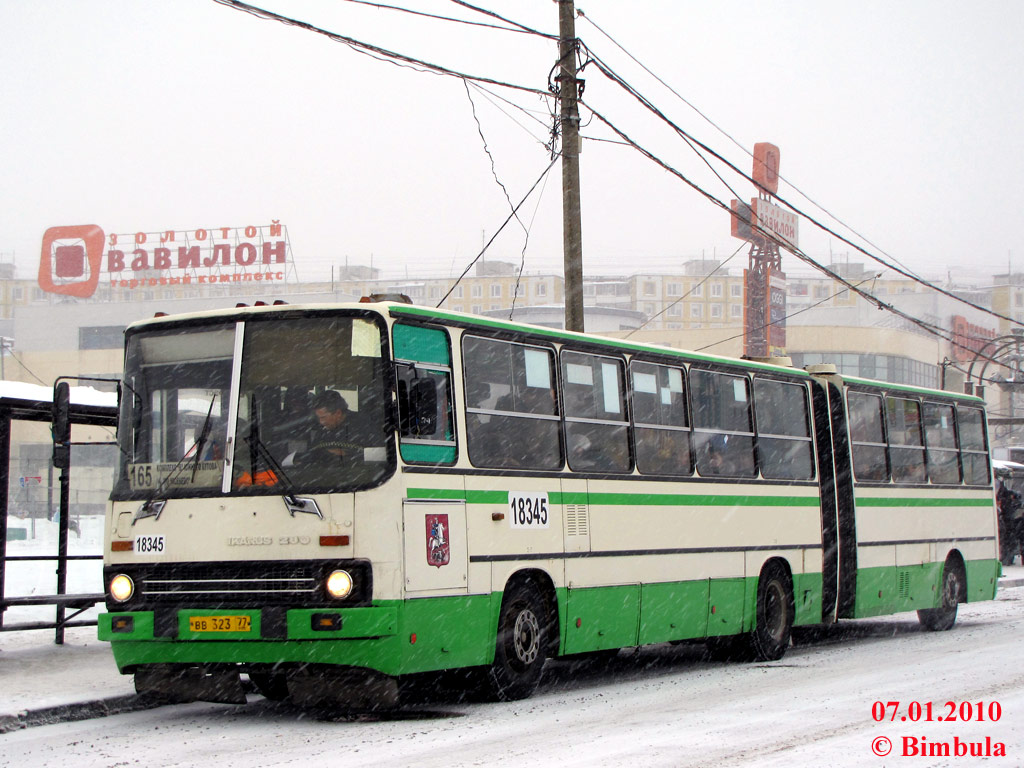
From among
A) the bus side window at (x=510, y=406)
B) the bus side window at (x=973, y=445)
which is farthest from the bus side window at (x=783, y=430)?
the bus side window at (x=973, y=445)

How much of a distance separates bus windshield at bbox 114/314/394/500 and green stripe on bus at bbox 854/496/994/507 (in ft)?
28.5

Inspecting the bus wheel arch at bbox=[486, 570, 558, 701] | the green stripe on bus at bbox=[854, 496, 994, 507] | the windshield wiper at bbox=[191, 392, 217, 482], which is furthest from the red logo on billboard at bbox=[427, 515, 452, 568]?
the green stripe on bus at bbox=[854, 496, 994, 507]

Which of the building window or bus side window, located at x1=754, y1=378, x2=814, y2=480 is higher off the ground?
the building window

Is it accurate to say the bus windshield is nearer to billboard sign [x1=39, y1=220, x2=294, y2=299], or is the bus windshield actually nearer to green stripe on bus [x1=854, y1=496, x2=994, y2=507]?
green stripe on bus [x1=854, y1=496, x2=994, y2=507]

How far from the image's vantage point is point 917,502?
17.9m

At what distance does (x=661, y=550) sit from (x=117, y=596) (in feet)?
16.9

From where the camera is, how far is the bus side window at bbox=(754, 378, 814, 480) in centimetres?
1482

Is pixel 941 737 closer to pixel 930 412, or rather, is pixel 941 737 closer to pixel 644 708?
pixel 644 708

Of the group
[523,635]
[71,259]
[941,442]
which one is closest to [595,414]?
[523,635]

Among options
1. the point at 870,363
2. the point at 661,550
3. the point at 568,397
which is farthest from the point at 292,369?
the point at 870,363

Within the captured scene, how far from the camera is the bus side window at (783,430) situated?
1482 cm

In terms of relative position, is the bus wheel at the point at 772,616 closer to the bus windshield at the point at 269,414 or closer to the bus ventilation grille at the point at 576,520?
the bus ventilation grille at the point at 576,520

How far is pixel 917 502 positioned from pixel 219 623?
11.2 metres

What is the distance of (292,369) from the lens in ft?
31.9
